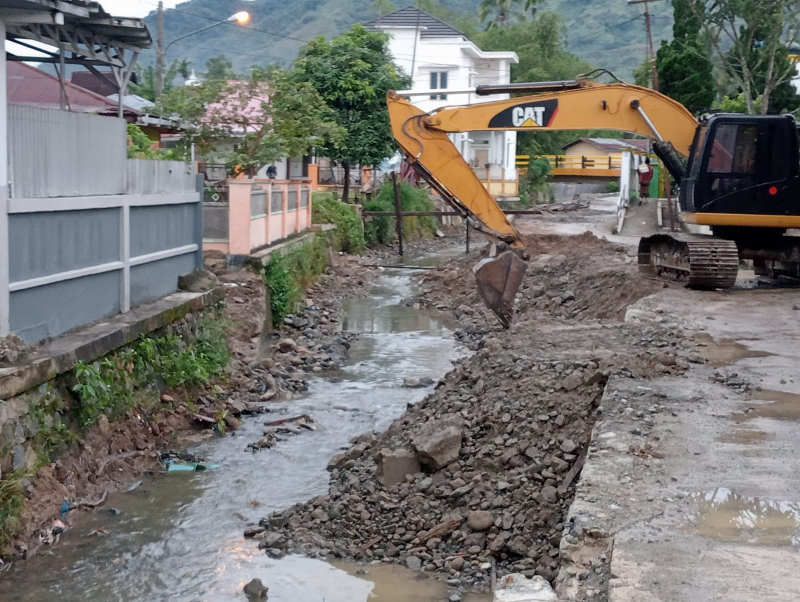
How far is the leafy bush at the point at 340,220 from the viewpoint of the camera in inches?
1026

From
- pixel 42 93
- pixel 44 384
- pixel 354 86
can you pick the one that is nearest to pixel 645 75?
pixel 354 86

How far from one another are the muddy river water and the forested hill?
95.7 metres

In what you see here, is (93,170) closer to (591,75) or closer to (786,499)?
(786,499)

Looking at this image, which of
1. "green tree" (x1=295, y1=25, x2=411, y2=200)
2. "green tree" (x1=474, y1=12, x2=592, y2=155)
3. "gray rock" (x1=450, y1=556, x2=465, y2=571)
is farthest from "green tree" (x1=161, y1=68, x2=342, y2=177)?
"green tree" (x1=474, y1=12, x2=592, y2=155)

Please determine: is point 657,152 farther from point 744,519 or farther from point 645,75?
point 645,75

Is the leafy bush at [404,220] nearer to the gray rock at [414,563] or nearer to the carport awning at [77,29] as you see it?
the carport awning at [77,29]

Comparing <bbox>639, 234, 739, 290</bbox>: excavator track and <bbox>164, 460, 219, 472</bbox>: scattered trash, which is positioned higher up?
<bbox>639, 234, 739, 290</bbox>: excavator track

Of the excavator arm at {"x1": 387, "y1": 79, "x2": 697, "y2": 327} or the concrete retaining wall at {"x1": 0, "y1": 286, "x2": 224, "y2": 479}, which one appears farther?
the excavator arm at {"x1": 387, "y1": 79, "x2": 697, "y2": 327}

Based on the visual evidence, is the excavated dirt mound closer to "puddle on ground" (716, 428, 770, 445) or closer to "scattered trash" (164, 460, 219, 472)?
"puddle on ground" (716, 428, 770, 445)

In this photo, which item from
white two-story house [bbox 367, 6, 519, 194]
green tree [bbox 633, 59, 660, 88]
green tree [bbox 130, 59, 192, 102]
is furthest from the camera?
white two-story house [bbox 367, 6, 519, 194]

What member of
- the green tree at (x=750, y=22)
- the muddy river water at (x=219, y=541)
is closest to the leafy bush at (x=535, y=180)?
the green tree at (x=750, y=22)

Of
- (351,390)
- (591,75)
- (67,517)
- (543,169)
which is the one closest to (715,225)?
(591,75)

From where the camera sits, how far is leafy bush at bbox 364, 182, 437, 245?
3067 centimetres

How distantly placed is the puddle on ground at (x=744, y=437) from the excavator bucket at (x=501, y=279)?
6.13 meters
